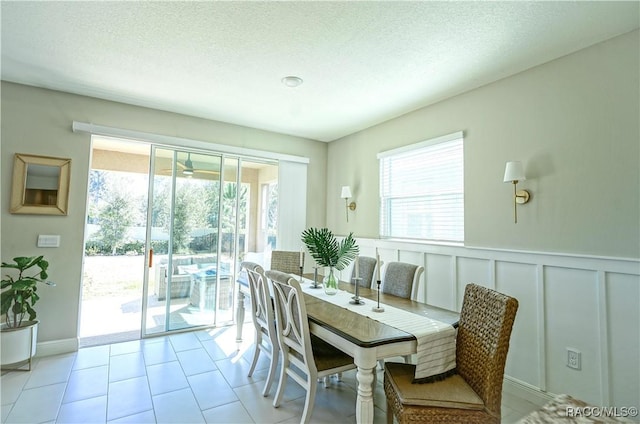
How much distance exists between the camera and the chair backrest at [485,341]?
1604mm

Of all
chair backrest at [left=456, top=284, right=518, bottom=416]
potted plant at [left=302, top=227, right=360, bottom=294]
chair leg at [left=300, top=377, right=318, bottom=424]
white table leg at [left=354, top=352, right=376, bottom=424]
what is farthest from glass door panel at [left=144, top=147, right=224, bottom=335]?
chair backrest at [left=456, top=284, right=518, bottom=416]

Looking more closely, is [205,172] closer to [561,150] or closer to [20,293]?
[20,293]

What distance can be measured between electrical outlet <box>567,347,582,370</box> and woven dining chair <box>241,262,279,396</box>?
2.17 metres

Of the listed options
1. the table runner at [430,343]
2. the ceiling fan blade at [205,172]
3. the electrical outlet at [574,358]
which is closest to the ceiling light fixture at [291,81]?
the ceiling fan blade at [205,172]

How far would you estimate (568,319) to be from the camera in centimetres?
233

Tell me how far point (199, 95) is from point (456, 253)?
3106 mm

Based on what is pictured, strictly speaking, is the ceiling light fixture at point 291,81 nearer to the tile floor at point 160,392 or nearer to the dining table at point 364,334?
the dining table at point 364,334

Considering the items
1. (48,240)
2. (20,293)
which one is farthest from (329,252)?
(48,240)

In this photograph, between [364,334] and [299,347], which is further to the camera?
[299,347]

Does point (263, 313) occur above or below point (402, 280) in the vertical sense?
below

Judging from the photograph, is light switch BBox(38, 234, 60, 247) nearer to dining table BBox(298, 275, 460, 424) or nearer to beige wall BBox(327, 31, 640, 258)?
dining table BBox(298, 275, 460, 424)

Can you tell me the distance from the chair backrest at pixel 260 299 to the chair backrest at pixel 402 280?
3.52 ft

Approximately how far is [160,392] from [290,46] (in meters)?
2.88

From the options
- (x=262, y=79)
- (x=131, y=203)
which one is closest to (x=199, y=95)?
(x=262, y=79)
